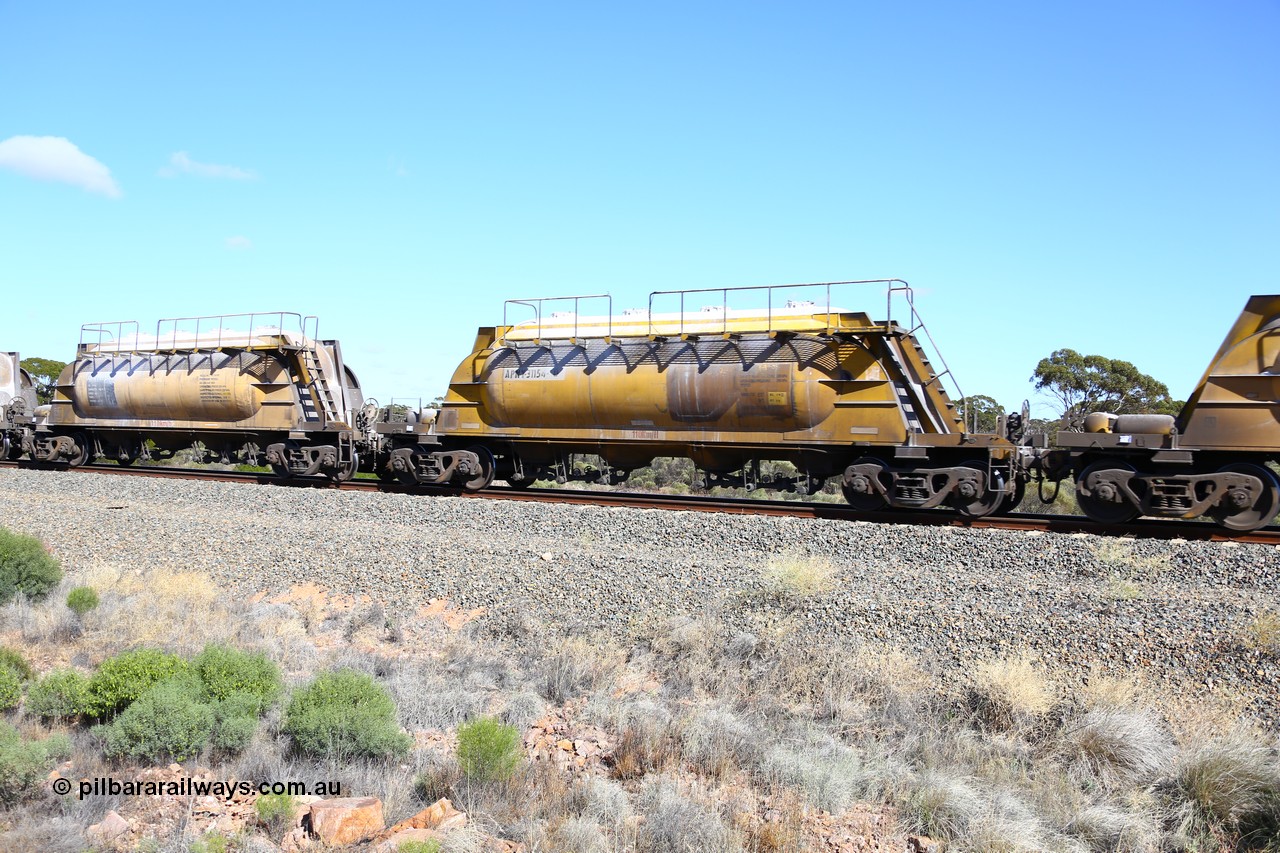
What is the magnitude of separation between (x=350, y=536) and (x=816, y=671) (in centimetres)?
779

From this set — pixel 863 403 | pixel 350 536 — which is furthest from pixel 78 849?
pixel 863 403

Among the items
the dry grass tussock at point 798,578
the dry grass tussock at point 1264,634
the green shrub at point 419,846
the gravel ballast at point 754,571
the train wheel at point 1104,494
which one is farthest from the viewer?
the train wheel at point 1104,494

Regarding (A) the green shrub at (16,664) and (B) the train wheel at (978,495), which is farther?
(B) the train wheel at (978,495)

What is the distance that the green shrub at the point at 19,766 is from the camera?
18.6 ft

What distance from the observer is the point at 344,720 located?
645 cm

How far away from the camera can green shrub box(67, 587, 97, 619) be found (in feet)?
32.2

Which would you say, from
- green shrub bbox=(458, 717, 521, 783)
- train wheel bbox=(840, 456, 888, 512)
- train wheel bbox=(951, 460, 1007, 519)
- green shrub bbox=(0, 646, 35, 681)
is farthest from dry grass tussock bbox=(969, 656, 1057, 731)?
Answer: green shrub bbox=(0, 646, 35, 681)

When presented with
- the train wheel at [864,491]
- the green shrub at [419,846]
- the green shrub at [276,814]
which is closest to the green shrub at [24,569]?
the green shrub at [276,814]

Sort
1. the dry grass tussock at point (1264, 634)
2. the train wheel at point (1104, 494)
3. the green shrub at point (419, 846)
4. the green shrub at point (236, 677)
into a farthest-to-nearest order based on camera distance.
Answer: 1. the train wheel at point (1104, 494)
2. the dry grass tussock at point (1264, 634)
3. the green shrub at point (236, 677)
4. the green shrub at point (419, 846)

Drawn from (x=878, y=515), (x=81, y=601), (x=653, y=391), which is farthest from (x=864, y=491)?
(x=81, y=601)

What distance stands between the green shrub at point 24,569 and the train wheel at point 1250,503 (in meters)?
15.0

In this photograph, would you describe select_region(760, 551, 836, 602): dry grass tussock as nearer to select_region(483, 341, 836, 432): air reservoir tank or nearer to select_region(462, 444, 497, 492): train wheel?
select_region(483, 341, 836, 432): air reservoir tank

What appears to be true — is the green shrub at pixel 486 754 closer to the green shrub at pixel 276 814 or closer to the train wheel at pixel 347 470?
the green shrub at pixel 276 814

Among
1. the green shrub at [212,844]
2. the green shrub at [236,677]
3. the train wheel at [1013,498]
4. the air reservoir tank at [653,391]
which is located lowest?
the green shrub at [212,844]
